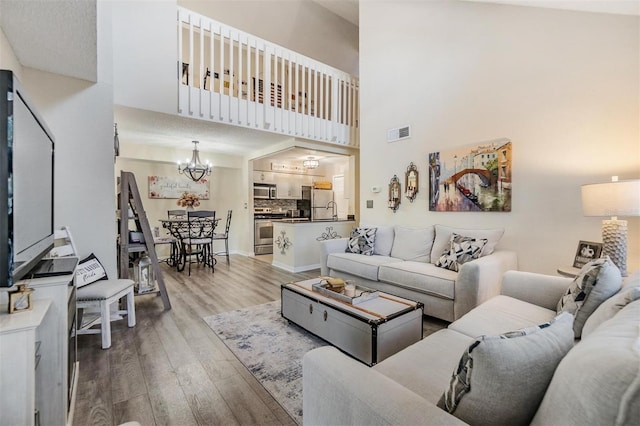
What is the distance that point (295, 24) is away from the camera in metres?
6.09

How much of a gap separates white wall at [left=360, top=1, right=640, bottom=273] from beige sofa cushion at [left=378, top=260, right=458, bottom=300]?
929mm

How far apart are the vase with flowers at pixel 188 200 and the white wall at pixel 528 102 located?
14.8ft

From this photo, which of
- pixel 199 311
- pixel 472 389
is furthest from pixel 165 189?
pixel 472 389

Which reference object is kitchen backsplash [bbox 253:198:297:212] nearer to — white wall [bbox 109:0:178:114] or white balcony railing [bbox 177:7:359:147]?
white balcony railing [bbox 177:7:359:147]

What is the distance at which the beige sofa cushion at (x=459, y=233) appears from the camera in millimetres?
2977

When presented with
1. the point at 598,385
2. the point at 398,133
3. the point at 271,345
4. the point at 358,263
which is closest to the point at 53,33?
the point at 271,345

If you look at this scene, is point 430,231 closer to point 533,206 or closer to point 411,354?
point 533,206

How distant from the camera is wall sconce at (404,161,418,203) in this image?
396 centimetres

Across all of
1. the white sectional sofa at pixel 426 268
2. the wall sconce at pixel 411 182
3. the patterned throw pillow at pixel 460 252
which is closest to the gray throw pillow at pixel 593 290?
the white sectional sofa at pixel 426 268

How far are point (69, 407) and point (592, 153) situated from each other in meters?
4.20

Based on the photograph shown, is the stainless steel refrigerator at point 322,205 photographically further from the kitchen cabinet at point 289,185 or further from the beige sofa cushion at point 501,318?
the beige sofa cushion at point 501,318

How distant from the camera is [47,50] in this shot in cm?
216

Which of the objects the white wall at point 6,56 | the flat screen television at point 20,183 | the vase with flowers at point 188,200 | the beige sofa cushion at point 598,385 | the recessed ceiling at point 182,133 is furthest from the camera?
the vase with flowers at point 188,200

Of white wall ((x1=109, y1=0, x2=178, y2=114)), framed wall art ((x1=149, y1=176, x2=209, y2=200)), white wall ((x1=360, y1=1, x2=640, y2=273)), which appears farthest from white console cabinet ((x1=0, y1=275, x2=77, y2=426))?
framed wall art ((x1=149, y1=176, x2=209, y2=200))
